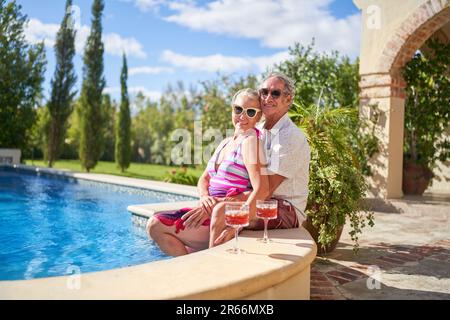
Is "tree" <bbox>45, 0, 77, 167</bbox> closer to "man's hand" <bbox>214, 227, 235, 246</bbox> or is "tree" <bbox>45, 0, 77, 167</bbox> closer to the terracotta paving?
the terracotta paving

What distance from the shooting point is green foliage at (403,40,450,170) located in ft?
28.2

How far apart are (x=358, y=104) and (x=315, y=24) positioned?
190 ft

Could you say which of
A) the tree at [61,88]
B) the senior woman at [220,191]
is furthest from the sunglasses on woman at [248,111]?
the tree at [61,88]

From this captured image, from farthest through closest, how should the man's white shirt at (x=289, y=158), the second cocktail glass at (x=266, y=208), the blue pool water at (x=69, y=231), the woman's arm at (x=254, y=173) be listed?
the blue pool water at (x=69, y=231) < the man's white shirt at (x=289, y=158) < the woman's arm at (x=254, y=173) < the second cocktail glass at (x=266, y=208)

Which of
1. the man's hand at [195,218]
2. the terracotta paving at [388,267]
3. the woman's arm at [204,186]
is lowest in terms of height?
the terracotta paving at [388,267]

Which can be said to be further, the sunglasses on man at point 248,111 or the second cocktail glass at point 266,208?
the sunglasses on man at point 248,111

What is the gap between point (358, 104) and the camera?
29.6ft

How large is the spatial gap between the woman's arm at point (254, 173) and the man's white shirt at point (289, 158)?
15 cm

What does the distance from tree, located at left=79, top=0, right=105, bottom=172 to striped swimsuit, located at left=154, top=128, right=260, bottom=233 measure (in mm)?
14640

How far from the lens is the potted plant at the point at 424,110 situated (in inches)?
339

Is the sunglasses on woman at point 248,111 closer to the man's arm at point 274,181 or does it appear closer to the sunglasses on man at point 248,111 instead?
the sunglasses on man at point 248,111

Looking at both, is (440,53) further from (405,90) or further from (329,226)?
(329,226)

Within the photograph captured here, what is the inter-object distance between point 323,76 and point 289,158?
7.40m
